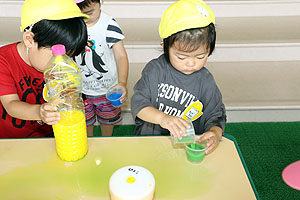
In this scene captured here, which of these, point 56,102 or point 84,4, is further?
point 84,4

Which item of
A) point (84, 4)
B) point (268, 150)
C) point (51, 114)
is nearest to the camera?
point (51, 114)

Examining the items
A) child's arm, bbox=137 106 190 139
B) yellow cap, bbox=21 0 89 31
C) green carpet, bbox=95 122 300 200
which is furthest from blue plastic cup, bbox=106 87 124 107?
green carpet, bbox=95 122 300 200

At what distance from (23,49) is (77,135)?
50 centimetres

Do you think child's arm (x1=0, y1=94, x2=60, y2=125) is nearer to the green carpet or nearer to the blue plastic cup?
the blue plastic cup

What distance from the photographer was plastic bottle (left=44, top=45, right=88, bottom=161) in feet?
2.97

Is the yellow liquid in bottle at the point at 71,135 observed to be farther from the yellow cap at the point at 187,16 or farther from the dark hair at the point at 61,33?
the yellow cap at the point at 187,16

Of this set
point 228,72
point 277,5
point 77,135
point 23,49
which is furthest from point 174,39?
point 277,5

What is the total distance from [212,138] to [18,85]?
791mm

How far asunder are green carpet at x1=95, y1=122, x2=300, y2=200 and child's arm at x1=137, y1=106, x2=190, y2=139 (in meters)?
1.04

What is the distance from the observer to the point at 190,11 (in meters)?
1.03

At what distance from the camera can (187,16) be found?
3.38ft

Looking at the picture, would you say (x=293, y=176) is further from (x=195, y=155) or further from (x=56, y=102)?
(x=56, y=102)

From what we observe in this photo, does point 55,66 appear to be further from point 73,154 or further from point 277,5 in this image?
point 277,5

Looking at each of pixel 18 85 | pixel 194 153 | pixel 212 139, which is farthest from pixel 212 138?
pixel 18 85
